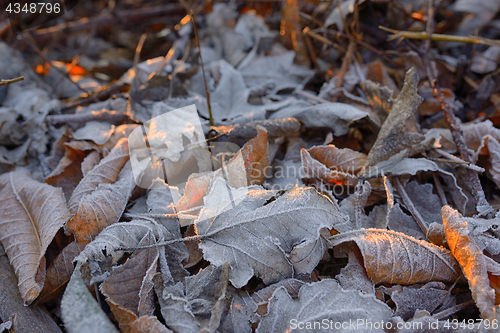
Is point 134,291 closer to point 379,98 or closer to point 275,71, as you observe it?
point 379,98

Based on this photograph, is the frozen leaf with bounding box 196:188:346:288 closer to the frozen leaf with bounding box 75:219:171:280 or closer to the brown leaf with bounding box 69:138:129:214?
the frozen leaf with bounding box 75:219:171:280

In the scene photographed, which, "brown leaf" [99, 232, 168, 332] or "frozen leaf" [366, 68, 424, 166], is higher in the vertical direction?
"frozen leaf" [366, 68, 424, 166]

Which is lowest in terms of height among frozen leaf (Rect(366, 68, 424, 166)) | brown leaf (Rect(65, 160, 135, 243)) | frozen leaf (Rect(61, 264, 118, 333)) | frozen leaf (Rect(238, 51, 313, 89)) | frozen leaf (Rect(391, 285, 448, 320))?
frozen leaf (Rect(391, 285, 448, 320))

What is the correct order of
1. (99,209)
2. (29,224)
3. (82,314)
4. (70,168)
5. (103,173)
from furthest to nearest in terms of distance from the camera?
(70,168) < (103,173) < (29,224) < (99,209) < (82,314)

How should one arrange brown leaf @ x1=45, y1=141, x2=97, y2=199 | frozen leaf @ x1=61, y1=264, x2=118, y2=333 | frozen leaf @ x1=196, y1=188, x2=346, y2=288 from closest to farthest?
frozen leaf @ x1=61, y1=264, x2=118, y2=333 < frozen leaf @ x1=196, y1=188, x2=346, y2=288 < brown leaf @ x1=45, y1=141, x2=97, y2=199

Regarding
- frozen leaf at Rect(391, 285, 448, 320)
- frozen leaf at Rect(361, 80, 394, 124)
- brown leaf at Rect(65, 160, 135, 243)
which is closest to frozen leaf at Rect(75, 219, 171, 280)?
brown leaf at Rect(65, 160, 135, 243)

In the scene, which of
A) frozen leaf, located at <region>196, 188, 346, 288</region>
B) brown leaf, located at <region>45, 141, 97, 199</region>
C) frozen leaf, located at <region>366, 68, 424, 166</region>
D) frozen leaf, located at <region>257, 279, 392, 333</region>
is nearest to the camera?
frozen leaf, located at <region>257, 279, 392, 333</region>

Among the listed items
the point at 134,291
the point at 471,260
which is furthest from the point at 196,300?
the point at 471,260
